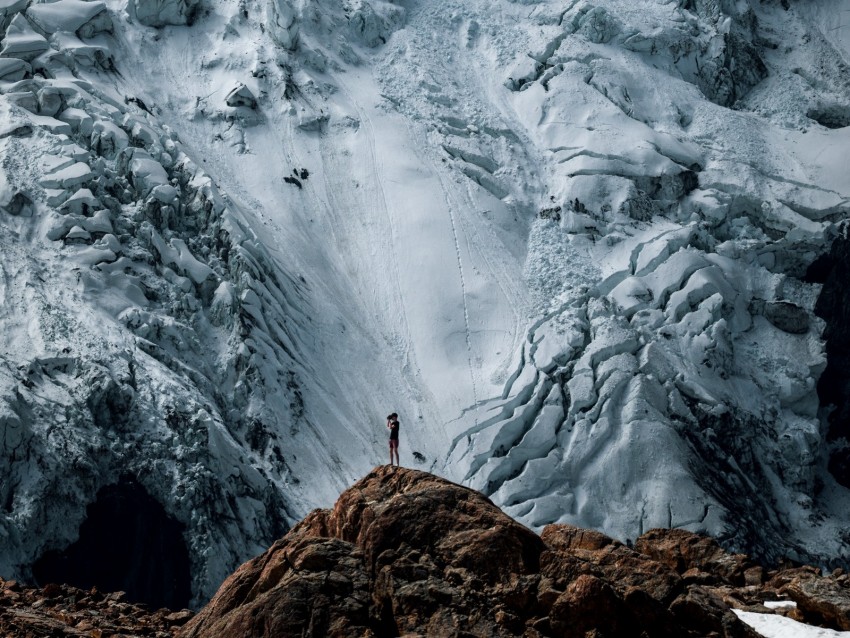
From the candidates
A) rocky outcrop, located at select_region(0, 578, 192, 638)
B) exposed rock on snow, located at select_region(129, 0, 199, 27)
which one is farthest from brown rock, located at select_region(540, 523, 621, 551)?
exposed rock on snow, located at select_region(129, 0, 199, 27)

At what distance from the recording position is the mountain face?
44250 mm

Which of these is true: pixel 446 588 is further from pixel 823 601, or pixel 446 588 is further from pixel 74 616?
pixel 74 616

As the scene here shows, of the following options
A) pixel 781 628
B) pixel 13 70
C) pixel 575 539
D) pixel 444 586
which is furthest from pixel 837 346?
pixel 444 586

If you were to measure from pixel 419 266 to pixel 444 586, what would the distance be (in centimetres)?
3989

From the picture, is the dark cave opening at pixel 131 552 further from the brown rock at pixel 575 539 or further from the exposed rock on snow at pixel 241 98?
the exposed rock on snow at pixel 241 98

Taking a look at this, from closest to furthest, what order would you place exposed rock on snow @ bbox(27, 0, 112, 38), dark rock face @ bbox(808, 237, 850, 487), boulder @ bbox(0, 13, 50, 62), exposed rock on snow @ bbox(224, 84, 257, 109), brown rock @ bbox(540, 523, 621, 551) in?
brown rock @ bbox(540, 523, 621, 551) < dark rock face @ bbox(808, 237, 850, 487) < boulder @ bbox(0, 13, 50, 62) < exposed rock on snow @ bbox(27, 0, 112, 38) < exposed rock on snow @ bbox(224, 84, 257, 109)

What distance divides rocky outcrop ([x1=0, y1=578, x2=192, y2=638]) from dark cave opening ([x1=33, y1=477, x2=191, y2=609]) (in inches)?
674

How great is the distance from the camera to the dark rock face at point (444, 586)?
52.6 ft

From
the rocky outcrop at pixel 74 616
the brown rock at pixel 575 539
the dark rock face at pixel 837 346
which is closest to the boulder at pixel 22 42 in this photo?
the dark rock face at pixel 837 346

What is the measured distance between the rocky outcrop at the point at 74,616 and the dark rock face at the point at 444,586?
213 cm

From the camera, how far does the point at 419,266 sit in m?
A: 56.0

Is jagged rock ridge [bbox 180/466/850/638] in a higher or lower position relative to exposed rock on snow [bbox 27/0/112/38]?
lower

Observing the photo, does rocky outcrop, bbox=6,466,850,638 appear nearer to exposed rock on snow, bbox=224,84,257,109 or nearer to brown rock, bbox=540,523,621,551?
brown rock, bbox=540,523,621,551

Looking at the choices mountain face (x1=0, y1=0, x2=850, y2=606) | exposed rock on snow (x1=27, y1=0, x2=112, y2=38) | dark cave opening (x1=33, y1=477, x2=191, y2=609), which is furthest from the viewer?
exposed rock on snow (x1=27, y1=0, x2=112, y2=38)
